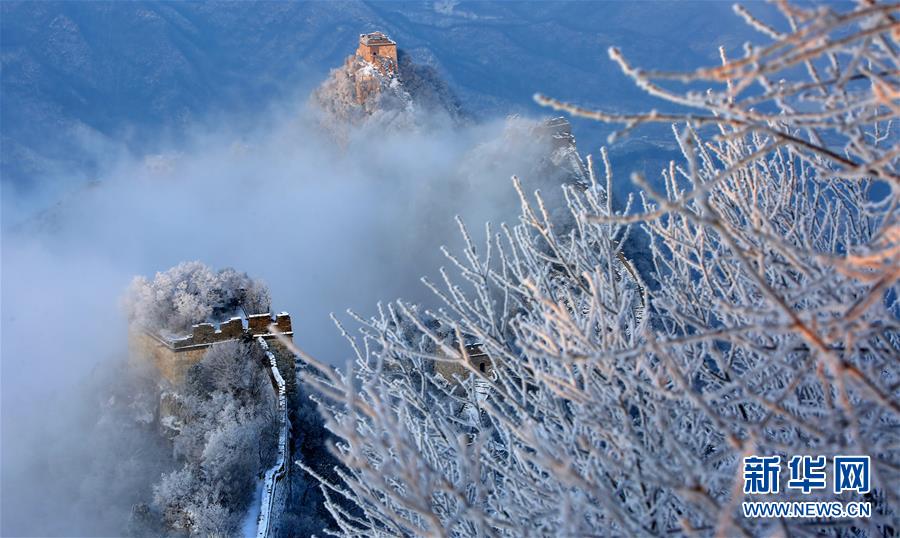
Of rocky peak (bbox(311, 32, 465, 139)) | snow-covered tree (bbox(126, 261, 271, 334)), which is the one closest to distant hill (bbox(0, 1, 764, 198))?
rocky peak (bbox(311, 32, 465, 139))

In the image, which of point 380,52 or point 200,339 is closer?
point 200,339

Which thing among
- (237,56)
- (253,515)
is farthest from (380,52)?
(253,515)

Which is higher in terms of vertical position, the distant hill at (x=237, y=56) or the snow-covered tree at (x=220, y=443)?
the distant hill at (x=237, y=56)

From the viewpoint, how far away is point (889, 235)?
6.18 ft

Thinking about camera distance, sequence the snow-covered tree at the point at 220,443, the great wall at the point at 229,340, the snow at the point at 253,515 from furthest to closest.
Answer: the great wall at the point at 229,340 < the snow-covered tree at the point at 220,443 < the snow at the point at 253,515

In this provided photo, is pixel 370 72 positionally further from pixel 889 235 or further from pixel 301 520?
pixel 889 235

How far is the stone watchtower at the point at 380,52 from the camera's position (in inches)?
1206

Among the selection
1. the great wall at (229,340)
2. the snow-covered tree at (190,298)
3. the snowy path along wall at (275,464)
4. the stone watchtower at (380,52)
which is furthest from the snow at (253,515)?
the stone watchtower at (380,52)

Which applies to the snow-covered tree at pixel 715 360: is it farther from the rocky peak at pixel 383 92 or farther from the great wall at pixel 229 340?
the rocky peak at pixel 383 92

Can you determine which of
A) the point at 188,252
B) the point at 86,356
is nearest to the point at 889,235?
the point at 86,356

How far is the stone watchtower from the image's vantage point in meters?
30.6

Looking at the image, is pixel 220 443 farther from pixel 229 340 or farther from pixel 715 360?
pixel 715 360

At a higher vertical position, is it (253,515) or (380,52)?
(380,52)

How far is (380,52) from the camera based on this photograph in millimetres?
30641
